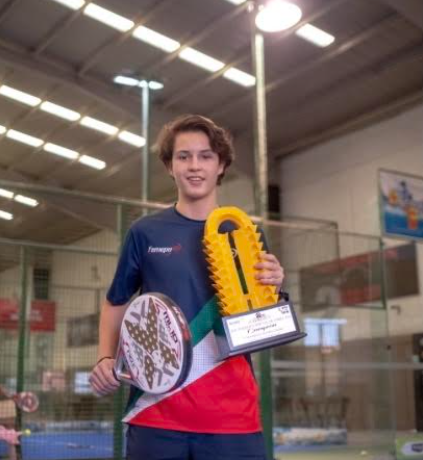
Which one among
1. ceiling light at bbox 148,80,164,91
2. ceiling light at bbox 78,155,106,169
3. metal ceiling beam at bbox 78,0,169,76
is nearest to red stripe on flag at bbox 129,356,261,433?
ceiling light at bbox 78,155,106,169

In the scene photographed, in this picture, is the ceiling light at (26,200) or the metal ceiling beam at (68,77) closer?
the ceiling light at (26,200)

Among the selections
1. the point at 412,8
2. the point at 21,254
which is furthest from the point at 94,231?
the point at 412,8

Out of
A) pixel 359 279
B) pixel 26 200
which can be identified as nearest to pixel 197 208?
pixel 26 200

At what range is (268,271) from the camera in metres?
1.76

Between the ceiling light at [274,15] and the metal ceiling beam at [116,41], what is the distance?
9.93ft

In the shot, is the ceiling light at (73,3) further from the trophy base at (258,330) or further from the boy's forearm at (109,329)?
the trophy base at (258,330)

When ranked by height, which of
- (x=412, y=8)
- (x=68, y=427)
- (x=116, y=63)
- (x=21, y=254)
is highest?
(x=116, y=63)

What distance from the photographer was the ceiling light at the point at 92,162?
26.7 ft

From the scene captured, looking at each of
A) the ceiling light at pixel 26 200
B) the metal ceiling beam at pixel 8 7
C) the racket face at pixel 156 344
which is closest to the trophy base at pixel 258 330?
the racket face at pixel 156 344

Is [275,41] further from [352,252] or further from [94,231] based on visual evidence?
[94,231]

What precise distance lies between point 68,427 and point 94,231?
13.7ft

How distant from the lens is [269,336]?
1.72 metres

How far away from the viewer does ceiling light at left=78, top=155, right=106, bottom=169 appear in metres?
8.14

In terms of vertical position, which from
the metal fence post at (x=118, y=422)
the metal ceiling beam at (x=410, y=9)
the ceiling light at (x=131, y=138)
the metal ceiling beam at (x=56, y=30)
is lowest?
the metal fence post at (x=118, y=422)
